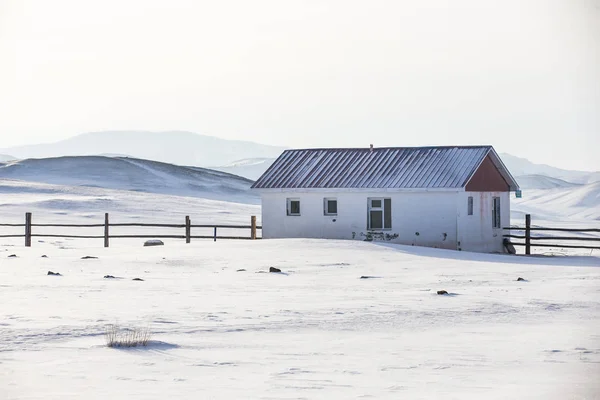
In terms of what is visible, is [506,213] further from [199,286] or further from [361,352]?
[361,352]

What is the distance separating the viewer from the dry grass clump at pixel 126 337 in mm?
12367

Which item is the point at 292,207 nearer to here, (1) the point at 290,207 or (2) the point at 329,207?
(1) the point at 290,207

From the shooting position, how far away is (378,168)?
36531mm

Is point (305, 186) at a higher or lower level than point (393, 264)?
higher

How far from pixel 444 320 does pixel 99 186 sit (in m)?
72.1

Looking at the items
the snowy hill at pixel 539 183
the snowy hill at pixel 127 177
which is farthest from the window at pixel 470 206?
the snowy hill at pixel 539 183

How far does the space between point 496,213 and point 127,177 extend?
58394mm

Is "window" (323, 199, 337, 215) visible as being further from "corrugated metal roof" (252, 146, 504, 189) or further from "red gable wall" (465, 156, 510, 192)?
"red gable wall" (465, 156, 510, 192)

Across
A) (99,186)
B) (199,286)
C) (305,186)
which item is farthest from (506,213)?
(99,186)

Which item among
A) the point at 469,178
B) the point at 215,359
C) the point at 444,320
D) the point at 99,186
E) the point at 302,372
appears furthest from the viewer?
the point at 99,186

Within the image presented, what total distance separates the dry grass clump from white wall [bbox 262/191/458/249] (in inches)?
862

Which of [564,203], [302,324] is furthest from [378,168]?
[564,203]

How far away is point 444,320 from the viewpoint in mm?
15352

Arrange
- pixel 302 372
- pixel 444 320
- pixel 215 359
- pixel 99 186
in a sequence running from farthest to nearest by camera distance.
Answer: pixel 99 186 → pixel 444 320 → pixel 215 359 → pixel 302 372
